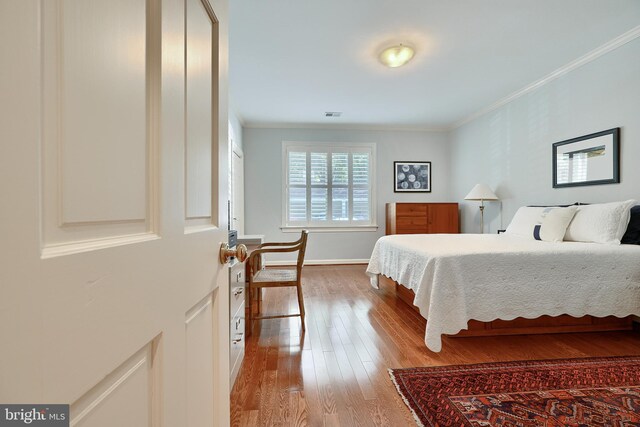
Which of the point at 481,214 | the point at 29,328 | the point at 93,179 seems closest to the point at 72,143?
the point at 93,179

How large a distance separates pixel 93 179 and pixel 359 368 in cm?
194

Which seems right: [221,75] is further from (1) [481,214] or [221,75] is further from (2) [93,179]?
(1) [481,214]

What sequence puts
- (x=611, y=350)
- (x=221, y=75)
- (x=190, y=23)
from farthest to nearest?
(x=611, y=350) → (x=221, y=75) → (x=190, y=23)

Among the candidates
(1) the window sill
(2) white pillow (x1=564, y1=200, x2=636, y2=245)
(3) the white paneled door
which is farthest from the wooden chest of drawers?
(3) the white paneled door

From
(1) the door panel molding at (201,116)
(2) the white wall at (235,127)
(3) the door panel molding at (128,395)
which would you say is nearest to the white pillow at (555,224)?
(1) the door panel molding at (201,116)

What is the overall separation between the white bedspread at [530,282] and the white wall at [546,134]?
96 cm

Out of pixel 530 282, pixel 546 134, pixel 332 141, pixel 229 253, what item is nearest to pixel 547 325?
pixel 530 282

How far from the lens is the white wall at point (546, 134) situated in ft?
8.89

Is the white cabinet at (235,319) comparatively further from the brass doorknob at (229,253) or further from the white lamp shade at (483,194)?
the white lamp shade at (483,194)

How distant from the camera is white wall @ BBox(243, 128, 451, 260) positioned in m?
5.38

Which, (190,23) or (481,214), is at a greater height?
(190,23)

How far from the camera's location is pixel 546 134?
11.7 ft

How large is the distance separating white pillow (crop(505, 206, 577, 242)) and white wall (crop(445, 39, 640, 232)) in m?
0.40

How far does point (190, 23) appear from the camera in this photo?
27.8 inches
